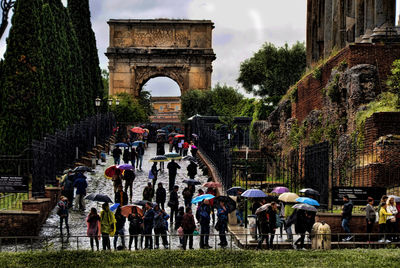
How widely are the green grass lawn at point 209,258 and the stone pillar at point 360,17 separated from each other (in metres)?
15.2

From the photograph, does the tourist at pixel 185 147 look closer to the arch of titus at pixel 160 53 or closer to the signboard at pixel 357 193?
the signboard at pixel 357 193

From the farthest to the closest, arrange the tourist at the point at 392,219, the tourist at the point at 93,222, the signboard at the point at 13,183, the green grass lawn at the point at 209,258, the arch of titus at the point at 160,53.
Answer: the arch of titus at the point at 160,53 → the signboard at the point at 13,183 → the tourist at the point at 93,222 → the tourist at the point at 392,219 → the green grass lawn at the point at 209,258

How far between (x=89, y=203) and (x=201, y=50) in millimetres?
55941

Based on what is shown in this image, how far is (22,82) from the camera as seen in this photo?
106ft

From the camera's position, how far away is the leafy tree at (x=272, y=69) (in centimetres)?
6925

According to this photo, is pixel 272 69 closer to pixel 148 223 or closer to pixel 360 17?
pixel 360 17

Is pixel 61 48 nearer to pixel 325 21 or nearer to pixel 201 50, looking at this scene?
pixel 325 21

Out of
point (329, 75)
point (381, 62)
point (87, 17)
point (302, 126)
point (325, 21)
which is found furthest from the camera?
point (87, 17)

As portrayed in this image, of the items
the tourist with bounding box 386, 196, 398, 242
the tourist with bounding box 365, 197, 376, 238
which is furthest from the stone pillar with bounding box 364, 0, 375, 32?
the tourist with bounding box 386, 196, 398, 242

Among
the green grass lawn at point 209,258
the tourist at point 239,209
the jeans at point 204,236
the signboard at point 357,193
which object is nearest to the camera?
the green grass lawn at point 209,258

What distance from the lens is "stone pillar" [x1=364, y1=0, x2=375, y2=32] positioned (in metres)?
28.8

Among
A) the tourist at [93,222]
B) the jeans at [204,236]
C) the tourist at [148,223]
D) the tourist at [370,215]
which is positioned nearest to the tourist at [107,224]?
the tourist at [93,222]

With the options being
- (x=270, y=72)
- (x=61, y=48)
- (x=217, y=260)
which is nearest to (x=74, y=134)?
(x=61, y=48)

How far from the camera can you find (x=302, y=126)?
31.7 meters
